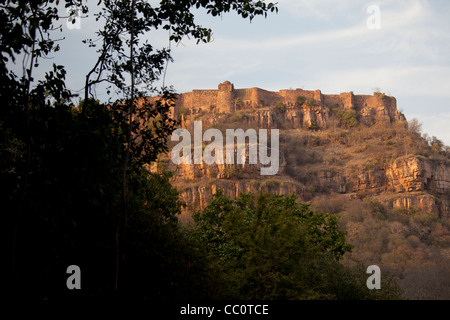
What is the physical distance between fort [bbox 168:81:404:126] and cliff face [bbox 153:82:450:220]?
5.5 inches

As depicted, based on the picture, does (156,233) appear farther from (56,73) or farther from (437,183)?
(437,183)

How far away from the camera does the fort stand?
235 feet

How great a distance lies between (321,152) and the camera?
6975 cm

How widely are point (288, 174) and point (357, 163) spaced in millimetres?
9009

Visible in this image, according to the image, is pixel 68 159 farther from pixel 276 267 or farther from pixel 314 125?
pixel 314 125

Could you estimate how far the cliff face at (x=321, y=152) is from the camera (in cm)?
5597

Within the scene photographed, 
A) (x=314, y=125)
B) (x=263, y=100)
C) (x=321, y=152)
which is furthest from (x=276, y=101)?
(x=321, y=152)

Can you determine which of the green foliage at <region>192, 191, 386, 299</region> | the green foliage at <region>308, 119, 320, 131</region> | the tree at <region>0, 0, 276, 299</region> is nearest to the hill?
the green foliage at <region>308, 119, 320, 131</region>

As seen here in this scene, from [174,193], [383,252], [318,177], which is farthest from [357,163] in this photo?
[174,193]

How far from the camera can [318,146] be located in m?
71.1

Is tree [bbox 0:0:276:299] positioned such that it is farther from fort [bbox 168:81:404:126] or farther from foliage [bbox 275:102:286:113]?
foliage [bbox 275:102:286:113]

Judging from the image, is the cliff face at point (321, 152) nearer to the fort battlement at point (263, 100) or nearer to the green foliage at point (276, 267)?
the fort battlement at point (263, 100)

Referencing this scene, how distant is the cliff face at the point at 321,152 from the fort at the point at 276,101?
14cm

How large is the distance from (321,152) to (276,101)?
35.8 ft
